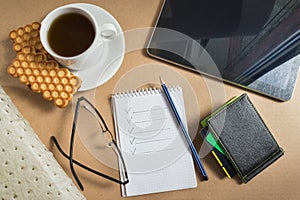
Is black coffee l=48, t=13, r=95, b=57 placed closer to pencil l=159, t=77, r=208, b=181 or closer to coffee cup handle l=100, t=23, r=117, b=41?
coffee cup handle l=100, t=23, r=117, b=41

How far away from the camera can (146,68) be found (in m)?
0.70

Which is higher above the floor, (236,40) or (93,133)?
(236,40)

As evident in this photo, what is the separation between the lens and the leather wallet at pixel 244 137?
0.63 metres

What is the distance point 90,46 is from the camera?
0.64 metres

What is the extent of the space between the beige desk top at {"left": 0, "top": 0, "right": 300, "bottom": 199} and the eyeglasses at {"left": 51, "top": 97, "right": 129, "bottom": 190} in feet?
0.04

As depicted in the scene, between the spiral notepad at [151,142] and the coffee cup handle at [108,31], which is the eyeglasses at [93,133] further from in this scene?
the coffee cup handle at [108,31]

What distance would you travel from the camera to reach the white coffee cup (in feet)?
2.09

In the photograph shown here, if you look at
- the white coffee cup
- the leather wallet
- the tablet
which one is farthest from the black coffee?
the leather wallet

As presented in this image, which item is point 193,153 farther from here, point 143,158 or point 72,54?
point 72,54

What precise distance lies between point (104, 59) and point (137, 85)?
0.07 metres

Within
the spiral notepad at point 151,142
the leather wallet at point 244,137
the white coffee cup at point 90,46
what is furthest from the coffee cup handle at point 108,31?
the leather wallet at point 244,137

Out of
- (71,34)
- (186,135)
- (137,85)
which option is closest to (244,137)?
(186,135)

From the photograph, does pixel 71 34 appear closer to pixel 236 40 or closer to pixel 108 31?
pixel 108 31

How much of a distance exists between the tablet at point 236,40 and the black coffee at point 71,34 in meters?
0.11
